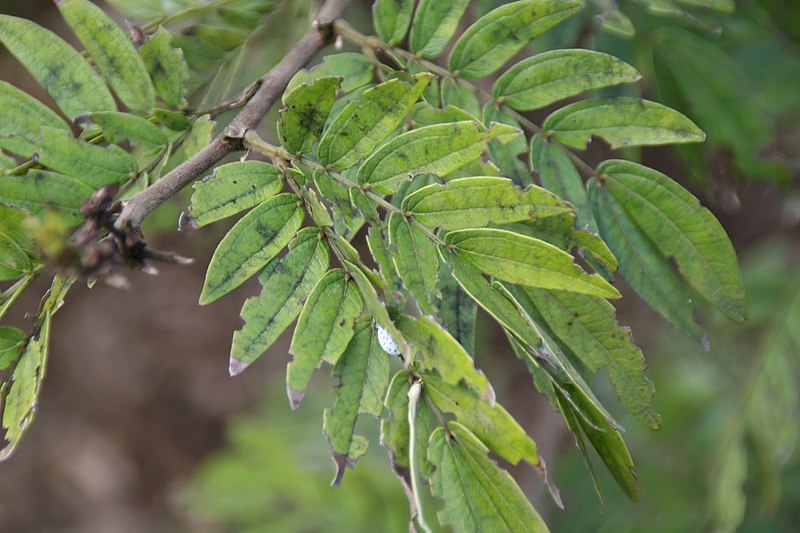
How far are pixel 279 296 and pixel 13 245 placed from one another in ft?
1.01

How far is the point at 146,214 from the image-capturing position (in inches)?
31.4

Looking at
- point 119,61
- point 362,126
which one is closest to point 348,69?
point 362,126

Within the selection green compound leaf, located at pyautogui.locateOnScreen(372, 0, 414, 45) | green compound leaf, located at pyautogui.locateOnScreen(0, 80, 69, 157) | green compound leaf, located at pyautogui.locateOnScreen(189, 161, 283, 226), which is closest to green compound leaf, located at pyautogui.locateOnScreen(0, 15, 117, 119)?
green compound leaf, located at pyautogui.locateOnScreen(0, 80, 69, 157)

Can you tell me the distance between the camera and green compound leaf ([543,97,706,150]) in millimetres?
974

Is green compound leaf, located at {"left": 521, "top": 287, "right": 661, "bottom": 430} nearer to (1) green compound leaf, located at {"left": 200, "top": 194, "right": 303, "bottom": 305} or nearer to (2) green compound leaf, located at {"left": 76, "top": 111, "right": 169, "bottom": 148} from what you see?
(1) green compound leaf, located at {"left": 200, "top": 194, "right": 303, "bottom": 305}

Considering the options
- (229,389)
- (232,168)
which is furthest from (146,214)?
(229,389)

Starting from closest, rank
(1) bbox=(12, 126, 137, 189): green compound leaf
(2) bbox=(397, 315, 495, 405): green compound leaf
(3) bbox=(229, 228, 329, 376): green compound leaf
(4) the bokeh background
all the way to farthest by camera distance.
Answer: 1. (2) bbox=(397, 315, 495, 405): green compound leaf
2. (3) bbox=(229, 228, 329, 376): green compound leaf
3. (1) bbox=(12, 126, 137, 189): green compound leaf
4. (4) the bokeh background

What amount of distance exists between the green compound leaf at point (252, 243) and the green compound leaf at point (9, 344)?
9.3 inches

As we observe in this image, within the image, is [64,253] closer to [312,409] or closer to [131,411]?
[312,409]

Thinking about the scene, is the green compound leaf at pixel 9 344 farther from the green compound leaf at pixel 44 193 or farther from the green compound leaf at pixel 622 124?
the green compound leaf at pixel 622 124

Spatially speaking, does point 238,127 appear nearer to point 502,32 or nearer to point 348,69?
point 348,69

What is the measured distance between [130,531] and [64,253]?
3.66 metres

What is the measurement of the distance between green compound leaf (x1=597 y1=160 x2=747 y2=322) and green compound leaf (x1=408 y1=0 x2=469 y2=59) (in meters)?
0.30

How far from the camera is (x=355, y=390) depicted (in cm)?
85
